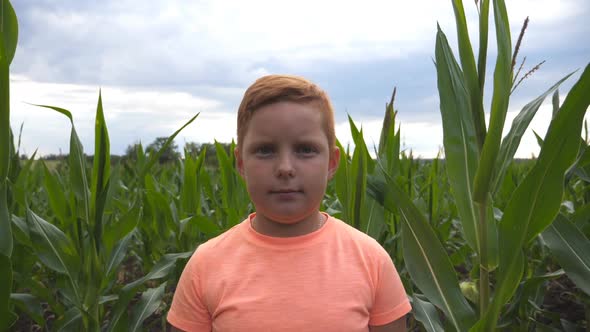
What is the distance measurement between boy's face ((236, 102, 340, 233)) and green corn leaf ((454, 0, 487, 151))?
513mm

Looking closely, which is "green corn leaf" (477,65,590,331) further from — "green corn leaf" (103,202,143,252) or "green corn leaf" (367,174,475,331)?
"green corn leaf" (103,202,143,252)

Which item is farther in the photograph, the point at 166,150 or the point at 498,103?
the point at 166,150

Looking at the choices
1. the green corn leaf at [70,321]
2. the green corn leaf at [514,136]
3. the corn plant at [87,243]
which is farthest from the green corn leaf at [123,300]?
the green corn leaf at [514,136]

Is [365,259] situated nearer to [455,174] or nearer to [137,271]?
[455,174]

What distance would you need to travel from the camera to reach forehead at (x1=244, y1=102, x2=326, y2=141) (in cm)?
149

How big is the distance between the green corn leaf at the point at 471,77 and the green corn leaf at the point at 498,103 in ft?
0.20

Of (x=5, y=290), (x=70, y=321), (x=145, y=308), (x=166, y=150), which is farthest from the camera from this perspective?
(x=166, y=150)

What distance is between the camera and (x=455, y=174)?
184cm

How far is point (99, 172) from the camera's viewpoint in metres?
2.20

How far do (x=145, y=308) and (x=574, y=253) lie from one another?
1811 mm

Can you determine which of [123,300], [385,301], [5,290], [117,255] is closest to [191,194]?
[117,255]

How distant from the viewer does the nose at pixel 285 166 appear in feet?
4.72

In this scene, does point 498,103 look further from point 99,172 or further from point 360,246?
point 99,172

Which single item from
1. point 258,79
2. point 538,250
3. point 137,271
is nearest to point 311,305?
point 258,79
